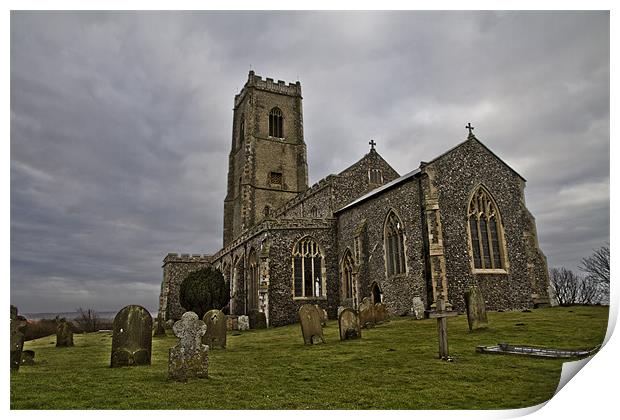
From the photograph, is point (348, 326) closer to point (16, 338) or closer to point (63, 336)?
point (16, 338)

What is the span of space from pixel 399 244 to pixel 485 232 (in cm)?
332

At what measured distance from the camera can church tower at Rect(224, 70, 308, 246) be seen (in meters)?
34.0

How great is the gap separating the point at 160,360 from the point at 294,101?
31.8 metres

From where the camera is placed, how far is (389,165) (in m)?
26.1

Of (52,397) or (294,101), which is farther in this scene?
(294,101)

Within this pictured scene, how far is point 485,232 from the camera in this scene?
54.0ft

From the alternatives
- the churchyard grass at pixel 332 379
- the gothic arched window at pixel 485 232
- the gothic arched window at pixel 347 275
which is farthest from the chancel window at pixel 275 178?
the churchyard grass at pixel 332 379

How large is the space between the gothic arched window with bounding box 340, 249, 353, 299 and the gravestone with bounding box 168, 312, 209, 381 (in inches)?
525

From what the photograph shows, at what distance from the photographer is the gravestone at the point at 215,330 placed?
11477 millimetres

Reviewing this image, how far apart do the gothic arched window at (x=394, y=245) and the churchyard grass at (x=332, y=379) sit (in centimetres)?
686

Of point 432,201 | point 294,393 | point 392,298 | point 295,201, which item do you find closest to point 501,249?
point 432,201

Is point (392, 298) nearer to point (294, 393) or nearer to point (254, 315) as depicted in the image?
point (254, 315)

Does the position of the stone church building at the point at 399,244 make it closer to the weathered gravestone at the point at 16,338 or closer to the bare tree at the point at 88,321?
the bare tree at the point at 88,321

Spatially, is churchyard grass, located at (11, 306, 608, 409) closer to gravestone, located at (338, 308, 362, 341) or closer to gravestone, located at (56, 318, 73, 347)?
gravestone, located at (338, 308, 362, 341)
